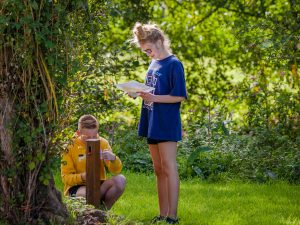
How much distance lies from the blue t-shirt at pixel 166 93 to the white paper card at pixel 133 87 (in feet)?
0.57

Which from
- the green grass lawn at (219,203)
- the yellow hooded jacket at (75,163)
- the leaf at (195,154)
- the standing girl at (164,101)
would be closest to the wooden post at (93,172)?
the green grass lawn at (219,203)

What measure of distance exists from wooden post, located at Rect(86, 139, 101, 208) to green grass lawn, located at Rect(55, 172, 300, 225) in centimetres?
31

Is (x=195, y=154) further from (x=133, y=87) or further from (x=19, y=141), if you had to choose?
(x=19, y=141)

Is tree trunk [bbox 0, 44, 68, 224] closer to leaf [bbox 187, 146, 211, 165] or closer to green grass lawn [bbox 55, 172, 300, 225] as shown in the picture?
green grass lawn [bbox 55, 172, 300, 225]

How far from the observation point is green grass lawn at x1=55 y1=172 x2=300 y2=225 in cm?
625

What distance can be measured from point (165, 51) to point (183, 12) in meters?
6.01

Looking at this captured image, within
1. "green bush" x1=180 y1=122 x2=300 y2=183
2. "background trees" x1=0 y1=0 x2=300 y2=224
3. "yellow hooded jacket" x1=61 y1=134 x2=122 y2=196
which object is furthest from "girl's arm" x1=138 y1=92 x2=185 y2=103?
"green bush" x1=180 y1=122 x2=300 y2=183

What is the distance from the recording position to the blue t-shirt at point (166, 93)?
5.90m

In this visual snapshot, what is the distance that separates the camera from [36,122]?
5.02 meters

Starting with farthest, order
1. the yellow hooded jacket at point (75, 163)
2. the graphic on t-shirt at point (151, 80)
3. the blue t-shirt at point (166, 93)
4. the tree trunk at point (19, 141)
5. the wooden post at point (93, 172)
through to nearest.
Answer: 1. the yellow hooded jacket at point (75, 163)
2. the graphic on t-shirt at point (151, 80)
3. the blue t-shirt at point (166, 93)
4. the wooden post at point (93, 172)
5. the tree trunk at point (19, 141)

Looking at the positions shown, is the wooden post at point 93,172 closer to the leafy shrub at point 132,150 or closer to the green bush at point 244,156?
the green bush at point 244,156

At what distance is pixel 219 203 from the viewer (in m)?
6.92

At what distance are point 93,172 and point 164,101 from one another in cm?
81

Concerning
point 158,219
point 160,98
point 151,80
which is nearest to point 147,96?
point 160,98
